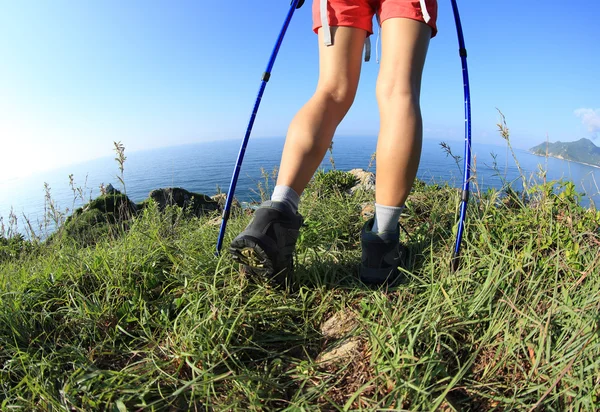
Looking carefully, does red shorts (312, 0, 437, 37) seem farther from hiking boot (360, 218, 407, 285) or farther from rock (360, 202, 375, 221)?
rock (360, 202, 375, 221)

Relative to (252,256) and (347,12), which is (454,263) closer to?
(252,256)

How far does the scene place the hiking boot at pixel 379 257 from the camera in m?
1.73

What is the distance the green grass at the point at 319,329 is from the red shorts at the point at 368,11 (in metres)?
1.24

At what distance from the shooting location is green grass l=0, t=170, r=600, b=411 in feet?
3.58

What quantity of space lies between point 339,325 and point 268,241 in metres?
0.56

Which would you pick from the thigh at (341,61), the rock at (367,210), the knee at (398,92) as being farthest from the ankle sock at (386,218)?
the rock at (367,210)

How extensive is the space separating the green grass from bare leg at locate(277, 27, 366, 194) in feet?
2.14

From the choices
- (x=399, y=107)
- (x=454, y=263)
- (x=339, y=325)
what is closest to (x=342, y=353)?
(x=339, y=325)

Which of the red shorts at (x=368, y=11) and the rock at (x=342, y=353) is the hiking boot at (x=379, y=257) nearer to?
the rock at (x=342, y=353)

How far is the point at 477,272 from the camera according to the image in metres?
1.57

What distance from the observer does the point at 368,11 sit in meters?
1.89

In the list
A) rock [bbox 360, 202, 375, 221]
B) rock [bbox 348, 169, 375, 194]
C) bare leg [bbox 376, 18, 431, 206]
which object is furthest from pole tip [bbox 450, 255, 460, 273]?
rock [bbox 348, 169, 375, 194]

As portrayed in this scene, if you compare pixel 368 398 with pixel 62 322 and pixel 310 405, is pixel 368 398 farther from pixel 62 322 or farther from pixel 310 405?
pixel 62 322

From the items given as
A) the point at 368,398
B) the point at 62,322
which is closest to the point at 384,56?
the point at 368,398
